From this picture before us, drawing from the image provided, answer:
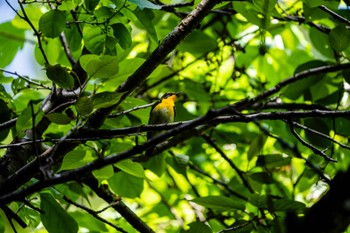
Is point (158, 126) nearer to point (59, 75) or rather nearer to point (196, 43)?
point (59, 75)

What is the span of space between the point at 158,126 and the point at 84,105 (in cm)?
28

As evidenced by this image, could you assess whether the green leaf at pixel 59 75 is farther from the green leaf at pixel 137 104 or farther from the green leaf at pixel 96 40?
the green leaf at pixel 137 104

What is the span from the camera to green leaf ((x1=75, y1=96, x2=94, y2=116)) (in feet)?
5.69

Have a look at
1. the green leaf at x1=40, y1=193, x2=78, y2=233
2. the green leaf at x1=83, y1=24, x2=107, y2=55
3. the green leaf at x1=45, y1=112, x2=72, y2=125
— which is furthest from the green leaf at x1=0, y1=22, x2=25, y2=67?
the green leaf at x1=45, y1=112, x2=72, y2=125

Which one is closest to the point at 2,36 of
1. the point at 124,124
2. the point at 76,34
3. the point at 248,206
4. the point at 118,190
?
the point at 76,34

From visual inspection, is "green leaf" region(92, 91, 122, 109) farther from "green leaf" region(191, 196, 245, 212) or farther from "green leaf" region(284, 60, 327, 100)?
"green leaf" region(284, 60, 327, 100)

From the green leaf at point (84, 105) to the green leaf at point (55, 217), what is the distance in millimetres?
724

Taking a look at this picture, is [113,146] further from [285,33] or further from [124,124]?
[285,33]

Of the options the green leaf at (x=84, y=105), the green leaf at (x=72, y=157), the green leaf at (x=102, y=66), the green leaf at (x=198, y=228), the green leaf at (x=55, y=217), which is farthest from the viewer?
the green leaf at (x=55, y=217)

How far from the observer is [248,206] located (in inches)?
136

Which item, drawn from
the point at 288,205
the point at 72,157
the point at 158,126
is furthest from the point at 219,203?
the point at 72,157

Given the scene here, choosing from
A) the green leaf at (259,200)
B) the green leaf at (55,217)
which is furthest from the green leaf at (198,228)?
the green leaf at (55,217)

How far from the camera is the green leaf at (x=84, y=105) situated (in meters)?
1.74

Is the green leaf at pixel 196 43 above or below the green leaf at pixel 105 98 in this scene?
above
